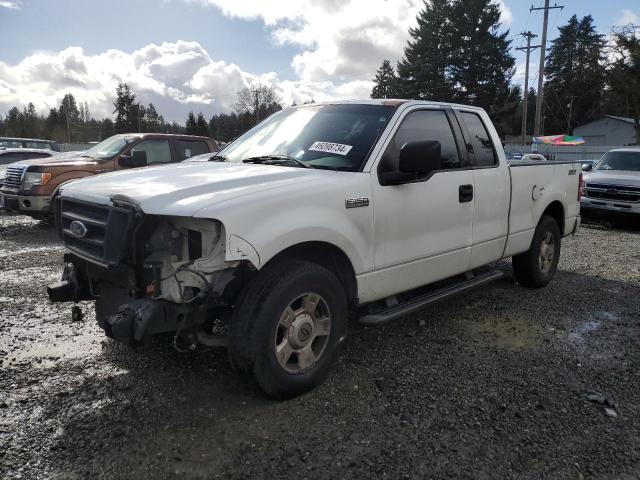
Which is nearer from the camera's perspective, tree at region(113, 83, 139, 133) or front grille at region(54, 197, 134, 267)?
front grille at region(54, 197, 134, 267)

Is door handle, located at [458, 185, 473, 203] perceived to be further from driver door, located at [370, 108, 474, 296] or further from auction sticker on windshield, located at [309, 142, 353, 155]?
auction sticker on windshield, located at [309, 142, 353, 155]

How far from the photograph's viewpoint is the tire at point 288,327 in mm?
3006

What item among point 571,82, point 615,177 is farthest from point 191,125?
point 615,177

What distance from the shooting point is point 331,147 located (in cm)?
387

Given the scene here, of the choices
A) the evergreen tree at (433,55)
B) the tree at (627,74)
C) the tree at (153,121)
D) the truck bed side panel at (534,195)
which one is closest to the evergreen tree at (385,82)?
the evergreen tree at (433,55)

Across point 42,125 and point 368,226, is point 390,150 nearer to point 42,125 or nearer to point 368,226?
point 368,226

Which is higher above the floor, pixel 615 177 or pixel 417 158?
A: pixel 417 158

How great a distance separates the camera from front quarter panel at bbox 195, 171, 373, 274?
2.88 meters

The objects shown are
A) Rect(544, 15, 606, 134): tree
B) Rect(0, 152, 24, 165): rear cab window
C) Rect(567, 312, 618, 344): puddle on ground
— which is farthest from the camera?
Rect(544, 15, 606, 134): tree

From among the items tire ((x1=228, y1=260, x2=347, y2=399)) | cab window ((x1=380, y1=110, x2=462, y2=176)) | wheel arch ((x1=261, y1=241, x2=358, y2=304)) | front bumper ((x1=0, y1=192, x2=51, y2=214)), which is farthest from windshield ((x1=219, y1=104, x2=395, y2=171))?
front bumper ((x1=0, y1=192, x2=51, y2=214))

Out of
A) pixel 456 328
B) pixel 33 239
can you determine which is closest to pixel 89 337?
pixel 456 328

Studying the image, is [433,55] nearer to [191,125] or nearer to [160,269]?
[191,125]

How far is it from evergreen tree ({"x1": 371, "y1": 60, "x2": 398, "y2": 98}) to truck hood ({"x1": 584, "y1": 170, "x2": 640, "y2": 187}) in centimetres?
3787

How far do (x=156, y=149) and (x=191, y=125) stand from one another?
62.8 metres
